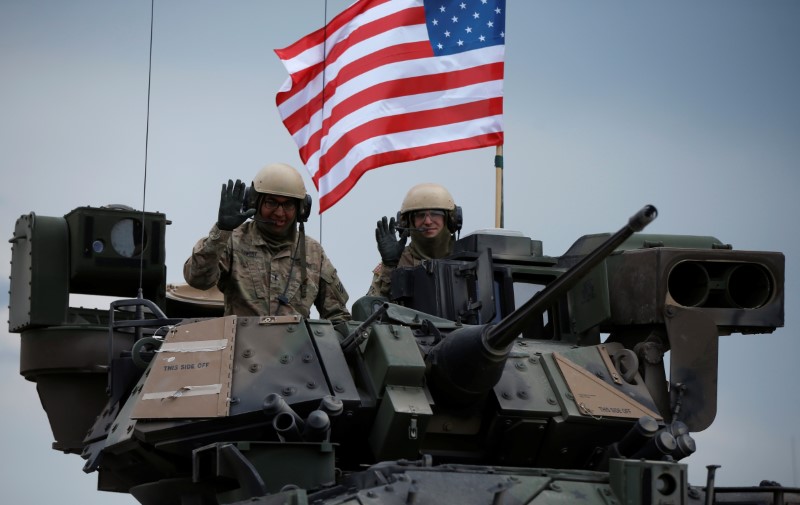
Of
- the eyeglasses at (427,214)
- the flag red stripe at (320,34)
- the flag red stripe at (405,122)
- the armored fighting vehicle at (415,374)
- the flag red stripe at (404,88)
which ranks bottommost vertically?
the armored fighting vehicle at (415,374)

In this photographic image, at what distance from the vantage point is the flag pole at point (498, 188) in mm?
17078

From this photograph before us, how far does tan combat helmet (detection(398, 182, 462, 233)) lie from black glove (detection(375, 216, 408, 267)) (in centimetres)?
56

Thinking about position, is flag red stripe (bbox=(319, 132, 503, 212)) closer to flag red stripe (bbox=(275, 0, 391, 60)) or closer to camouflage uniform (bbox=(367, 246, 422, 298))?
camouflage uniform (bbox=(367, 246, 422, 298))

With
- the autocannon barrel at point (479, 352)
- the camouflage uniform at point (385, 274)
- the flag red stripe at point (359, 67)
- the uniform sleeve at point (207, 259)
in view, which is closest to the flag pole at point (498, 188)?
the camouflage uniform at point (385, 274)

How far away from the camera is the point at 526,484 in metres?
10.5

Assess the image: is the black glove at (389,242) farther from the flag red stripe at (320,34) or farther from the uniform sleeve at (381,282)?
the flag red stripe at (320,34)

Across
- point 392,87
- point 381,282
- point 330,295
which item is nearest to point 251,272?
point 330,295

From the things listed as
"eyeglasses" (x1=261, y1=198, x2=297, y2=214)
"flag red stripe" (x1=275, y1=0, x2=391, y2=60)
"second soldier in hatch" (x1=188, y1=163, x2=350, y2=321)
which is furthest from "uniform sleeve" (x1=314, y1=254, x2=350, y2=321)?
"flag red stripe" (x1=275, y1=0, x2=391, y2=60)

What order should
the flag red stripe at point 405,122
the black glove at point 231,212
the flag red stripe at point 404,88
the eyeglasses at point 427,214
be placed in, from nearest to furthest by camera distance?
the black glove at point 231,212 < the eyeglasses at point 427,214 < the flag red stripe at point 405,122 < the flag red stripe at point 404,88

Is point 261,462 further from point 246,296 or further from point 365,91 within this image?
point 365,91

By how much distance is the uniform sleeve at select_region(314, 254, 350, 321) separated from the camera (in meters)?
16.0

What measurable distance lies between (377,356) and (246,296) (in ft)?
11.0

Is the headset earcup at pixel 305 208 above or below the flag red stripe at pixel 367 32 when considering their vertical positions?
below

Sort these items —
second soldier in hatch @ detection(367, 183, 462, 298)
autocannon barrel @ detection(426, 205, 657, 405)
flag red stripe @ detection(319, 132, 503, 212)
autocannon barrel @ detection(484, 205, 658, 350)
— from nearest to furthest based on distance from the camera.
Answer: autocannon barrel @ detection(484, 205, 658, 350) → autocannon barrel @ detection(426, 205, 657, 405) → second soldier in hatch @ detection(367, 183, 462, 298) → flag red stripe @ detection(319, 132, 503, 212)
